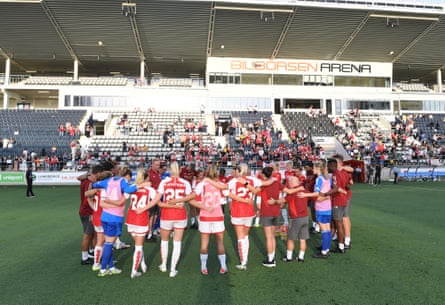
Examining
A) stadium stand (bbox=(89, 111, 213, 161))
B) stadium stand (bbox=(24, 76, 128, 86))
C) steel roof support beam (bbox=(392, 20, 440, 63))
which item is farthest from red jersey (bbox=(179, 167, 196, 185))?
steel roof support beam (bbox=(392, 20, 440, 63))

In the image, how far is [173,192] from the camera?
496 cm

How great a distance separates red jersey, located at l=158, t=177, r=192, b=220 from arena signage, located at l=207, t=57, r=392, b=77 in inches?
1270

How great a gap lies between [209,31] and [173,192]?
2892 cm

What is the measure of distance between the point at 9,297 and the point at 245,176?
13.0ft

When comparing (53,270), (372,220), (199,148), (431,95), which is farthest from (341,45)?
(53,270)

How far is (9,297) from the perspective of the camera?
4.18 m

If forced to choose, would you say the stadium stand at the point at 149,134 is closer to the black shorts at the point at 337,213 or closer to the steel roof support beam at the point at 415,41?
the black shorts at the point at 337,213

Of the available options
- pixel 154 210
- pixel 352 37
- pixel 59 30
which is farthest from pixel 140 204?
pixel 352 37

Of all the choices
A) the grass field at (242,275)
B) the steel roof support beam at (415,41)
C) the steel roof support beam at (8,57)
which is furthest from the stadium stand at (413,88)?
the steel roof support beam at (8,57)

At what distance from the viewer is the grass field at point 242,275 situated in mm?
4121

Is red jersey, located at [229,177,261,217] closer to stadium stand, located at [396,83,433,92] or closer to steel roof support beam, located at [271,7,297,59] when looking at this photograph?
steel roof support beam, located at [271,7,297,59]

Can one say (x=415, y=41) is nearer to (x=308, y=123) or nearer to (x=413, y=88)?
(x=413, y=88)

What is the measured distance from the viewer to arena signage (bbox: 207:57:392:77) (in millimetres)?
35750

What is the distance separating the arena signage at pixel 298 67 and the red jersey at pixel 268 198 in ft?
105
